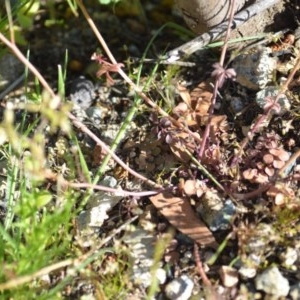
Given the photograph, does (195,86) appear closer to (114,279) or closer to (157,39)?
(157,39)

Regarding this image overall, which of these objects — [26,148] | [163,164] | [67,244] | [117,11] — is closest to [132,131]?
[163,164]

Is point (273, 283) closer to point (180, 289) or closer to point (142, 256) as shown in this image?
point (180, 289)

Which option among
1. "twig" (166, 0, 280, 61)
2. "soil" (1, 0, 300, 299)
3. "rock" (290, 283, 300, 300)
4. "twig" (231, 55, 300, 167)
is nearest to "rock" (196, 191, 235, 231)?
"soil" (1, 0, 300, 299)

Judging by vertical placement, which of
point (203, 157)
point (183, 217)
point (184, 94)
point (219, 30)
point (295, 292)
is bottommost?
point (295, 292)

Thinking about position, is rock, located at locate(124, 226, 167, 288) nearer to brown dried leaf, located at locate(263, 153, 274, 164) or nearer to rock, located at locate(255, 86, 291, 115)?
brown dried leaf, located at locate(263, 153, 274, 164)

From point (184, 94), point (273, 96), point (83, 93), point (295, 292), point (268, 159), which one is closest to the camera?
point (295, 292)

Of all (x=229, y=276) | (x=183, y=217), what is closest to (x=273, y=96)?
(x=183, y=217)

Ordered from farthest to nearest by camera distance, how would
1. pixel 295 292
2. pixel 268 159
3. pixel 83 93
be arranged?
pixel 83 93 → pixel 268 159 → pixel 295 292
